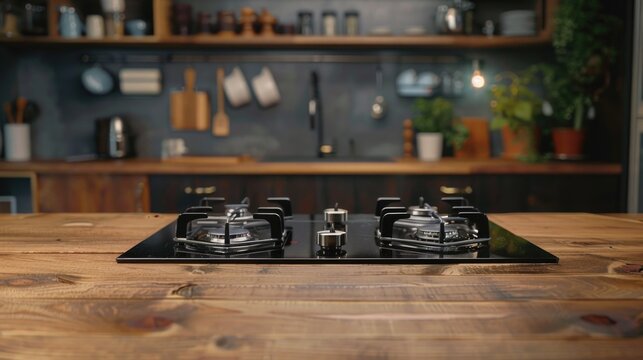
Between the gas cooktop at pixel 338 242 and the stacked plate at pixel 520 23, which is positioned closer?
the gas cooktop at pixel 338 242

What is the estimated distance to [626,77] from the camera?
10.1 feet

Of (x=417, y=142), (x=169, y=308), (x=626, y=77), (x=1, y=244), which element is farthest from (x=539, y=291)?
(x=417, y=142)

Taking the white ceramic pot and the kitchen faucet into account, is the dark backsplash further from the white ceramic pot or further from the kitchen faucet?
the white ceramic pot

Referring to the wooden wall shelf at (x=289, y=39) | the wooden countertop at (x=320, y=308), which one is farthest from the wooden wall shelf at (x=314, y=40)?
the wooden countertop at (x=320, y=308)

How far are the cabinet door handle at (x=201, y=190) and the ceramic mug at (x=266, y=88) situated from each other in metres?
0.77

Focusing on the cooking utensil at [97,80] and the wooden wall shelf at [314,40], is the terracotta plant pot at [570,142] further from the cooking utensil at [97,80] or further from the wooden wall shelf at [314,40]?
the cooking utensil at [97,80]

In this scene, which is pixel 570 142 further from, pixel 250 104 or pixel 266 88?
pixel 250 104

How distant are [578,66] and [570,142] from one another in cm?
40

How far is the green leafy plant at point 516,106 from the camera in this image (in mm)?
3373

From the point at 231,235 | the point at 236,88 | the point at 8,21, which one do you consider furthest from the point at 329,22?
the point at 231,235

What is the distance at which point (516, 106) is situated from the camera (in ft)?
11.2

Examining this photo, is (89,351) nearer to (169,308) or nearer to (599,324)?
(169,308)

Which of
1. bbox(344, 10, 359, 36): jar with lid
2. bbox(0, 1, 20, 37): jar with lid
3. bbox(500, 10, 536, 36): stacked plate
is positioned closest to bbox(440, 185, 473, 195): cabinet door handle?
bbox(500, 10, 536, 36): stacked plate

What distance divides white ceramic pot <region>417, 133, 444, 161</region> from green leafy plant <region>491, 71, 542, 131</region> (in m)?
0.30
